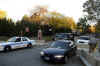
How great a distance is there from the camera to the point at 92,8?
14.1m

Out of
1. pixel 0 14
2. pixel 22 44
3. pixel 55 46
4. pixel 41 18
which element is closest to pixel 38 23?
pixel 41 18

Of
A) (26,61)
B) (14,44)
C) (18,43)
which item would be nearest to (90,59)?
(26,61)

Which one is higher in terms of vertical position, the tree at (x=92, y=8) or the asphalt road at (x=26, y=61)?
the tree at (x=92, y=8)

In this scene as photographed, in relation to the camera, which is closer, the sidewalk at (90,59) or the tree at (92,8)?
the sidewalk at (90,59)

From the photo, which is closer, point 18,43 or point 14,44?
point 14,44

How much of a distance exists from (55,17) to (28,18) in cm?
1089

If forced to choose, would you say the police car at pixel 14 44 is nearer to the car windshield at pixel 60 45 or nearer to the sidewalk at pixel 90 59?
the car windshield at pixel 60 45

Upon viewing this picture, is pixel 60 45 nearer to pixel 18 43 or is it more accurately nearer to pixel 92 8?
pixel 18 43

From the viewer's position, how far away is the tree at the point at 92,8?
44.2ft

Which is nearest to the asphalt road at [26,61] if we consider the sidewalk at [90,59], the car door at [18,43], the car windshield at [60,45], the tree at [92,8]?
the sidewalk at [90,59]

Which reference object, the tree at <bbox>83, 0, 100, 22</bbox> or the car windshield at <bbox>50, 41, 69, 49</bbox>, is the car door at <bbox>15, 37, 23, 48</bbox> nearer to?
the car windshield at <bbox>50, 41, 69, 49</bbox>

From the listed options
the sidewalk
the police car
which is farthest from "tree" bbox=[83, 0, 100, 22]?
the police car

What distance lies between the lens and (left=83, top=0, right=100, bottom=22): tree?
530 inches

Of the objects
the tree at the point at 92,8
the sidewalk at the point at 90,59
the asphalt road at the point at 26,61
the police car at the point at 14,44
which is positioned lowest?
the asphalt road at the point at 26,61
